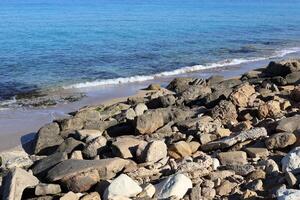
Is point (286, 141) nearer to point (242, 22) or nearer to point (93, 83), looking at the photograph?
point (93, 83)

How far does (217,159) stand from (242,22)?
151ft

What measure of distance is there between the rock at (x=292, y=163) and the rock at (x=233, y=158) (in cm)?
85

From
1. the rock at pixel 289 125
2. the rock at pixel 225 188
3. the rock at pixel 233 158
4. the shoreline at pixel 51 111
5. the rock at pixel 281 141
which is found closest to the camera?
the rock at pixel 225 188

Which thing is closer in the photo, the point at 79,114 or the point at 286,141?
the point at 286,141

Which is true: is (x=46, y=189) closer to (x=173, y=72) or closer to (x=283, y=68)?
(x=283, y=68)

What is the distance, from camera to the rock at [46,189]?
26.2 ft

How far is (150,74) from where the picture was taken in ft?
76.8

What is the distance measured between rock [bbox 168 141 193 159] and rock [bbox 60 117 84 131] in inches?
148

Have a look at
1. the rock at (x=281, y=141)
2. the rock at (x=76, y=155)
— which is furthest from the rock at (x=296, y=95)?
the rock at (x=76, y=155)

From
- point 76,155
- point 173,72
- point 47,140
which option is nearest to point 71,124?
point 47,140

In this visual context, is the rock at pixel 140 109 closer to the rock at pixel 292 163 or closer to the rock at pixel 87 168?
the rock at pixel 87 168

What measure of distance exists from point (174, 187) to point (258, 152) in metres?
2.08

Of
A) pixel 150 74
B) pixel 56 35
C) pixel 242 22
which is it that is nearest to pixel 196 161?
pixel 150 74

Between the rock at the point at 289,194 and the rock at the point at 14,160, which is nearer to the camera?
the rock at the point at 289,194
